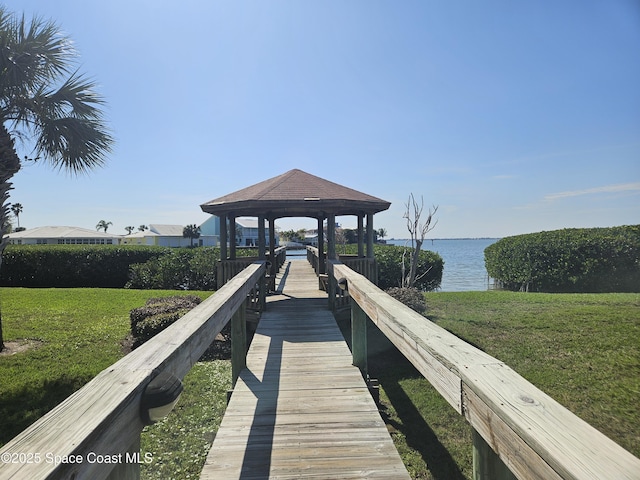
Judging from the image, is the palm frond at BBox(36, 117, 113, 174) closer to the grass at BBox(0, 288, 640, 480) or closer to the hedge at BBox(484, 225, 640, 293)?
the grass at BBox(0, 288, 640, 480)

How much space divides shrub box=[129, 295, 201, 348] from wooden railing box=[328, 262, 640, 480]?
6.52 m

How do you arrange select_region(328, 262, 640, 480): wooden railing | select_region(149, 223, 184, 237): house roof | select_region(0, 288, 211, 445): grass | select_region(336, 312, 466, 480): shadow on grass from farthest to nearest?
select_region(149, 223, 184, 237): house roof → select_region(0, 288, 211, 445): grass → select_region(336, 312, 466, 480): shadow on grass → select_region(328, 262, 640, 480): wooden railing

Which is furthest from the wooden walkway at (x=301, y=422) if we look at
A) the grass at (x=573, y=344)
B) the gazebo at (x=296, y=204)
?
the gazebo at (x=296, y=204)

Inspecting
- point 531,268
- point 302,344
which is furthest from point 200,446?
point 531,268

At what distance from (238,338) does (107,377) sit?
2.89 m

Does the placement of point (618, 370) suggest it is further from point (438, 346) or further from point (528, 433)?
A: point (528, 433)

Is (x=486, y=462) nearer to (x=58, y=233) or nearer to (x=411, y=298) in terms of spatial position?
(x=411, y=298)

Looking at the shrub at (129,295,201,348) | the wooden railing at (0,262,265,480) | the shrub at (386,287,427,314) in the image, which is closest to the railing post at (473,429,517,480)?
the wooden railing at (0,262,265,480)

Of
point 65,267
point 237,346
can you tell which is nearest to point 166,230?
point 65,267

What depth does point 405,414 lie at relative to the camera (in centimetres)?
529

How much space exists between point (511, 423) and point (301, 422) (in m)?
2.38

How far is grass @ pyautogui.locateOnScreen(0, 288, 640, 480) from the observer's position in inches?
171

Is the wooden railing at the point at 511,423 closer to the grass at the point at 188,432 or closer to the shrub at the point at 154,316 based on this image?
the grass at the point at 188,432

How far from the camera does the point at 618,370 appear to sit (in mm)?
5746
